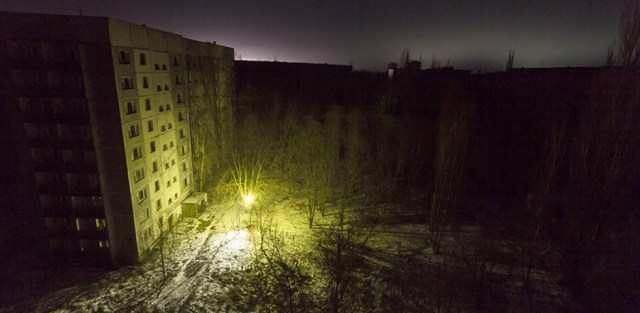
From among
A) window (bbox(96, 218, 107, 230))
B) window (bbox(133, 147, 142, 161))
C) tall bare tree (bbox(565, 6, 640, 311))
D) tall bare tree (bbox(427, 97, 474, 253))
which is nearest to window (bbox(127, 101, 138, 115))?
window (bbox(133, 147, 142, 161))

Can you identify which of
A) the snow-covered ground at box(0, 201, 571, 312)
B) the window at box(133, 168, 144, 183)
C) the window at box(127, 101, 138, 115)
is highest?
the window at box(127, 101, 138, 115)

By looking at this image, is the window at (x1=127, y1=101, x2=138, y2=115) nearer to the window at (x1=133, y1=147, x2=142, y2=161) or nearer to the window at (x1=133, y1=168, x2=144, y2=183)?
the window at (x1=133, y1=147, x2=142, y2=161)

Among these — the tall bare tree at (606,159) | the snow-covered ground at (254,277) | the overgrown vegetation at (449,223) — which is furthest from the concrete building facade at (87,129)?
the tall bare tree at (606,159)

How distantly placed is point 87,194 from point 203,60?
45.4ft

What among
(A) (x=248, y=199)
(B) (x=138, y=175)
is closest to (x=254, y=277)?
(A) (x=248, y=199)

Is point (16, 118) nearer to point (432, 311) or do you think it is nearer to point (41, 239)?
point (41, 239)

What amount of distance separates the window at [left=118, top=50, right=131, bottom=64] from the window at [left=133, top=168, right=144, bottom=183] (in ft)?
17.4

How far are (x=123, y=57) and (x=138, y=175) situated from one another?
5778 mm

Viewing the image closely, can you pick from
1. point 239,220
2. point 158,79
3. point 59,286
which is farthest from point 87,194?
point 239,220

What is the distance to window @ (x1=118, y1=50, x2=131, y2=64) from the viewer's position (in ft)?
48.5

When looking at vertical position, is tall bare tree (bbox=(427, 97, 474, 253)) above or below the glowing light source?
above

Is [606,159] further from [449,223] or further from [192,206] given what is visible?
[192,206]

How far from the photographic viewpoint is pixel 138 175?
16500mm

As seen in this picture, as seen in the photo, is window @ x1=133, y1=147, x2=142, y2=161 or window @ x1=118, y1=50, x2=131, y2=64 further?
window @ x1=133, y1=147, x2=142, y2=161
